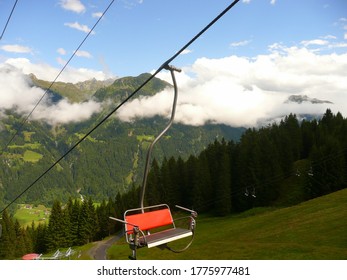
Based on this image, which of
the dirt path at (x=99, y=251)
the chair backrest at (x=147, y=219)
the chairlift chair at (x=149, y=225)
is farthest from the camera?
the dirt path at (x=99, y=251)

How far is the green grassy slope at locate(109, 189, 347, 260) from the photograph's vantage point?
28.8 m

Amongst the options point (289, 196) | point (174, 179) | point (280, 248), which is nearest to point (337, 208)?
point (280, 248)

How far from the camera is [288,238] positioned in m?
39.1

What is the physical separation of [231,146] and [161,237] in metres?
97.0

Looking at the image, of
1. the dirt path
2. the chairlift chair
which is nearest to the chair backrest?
the chairlift chair

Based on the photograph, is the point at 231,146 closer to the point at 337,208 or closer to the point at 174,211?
the point at 174,211

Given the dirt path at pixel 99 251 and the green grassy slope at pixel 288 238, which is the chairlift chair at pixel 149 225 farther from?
the dirt path at pixel 99 251

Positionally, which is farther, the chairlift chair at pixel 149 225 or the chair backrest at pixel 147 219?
the chair backrest at pixel 147 219

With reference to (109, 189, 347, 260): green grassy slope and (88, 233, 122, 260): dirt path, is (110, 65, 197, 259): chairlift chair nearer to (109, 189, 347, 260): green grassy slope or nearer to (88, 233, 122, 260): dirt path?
(109, 189, 347, 260): green grassy slope

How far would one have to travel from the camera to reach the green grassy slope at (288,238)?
28.8 meters

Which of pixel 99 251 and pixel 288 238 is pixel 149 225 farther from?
pixel 99 251

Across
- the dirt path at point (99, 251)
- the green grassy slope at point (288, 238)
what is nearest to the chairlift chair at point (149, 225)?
the green grassy slope at point (288, 238)
